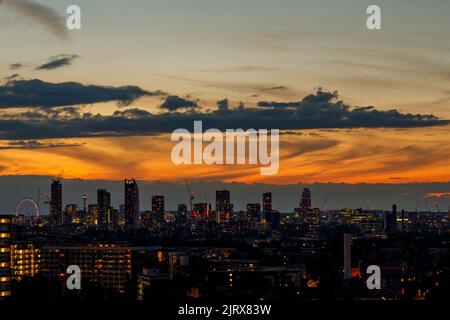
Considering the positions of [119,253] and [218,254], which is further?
[218,254]

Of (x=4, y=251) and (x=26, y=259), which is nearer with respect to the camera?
(x=4, y=251)

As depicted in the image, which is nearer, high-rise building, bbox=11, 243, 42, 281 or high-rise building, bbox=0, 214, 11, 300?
high-rise building, bbox=0, 214, 11, 300

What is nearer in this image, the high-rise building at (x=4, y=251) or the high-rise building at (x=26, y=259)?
the high-rise building at (x=4, y=251)

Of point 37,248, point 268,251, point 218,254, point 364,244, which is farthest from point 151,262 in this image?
point 364,244

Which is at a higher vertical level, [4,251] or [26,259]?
[4,251]
